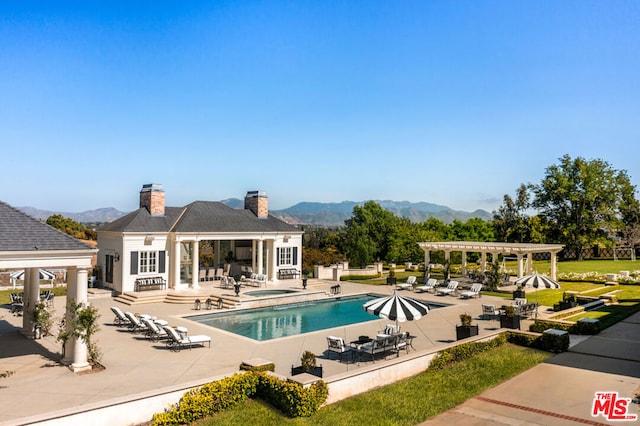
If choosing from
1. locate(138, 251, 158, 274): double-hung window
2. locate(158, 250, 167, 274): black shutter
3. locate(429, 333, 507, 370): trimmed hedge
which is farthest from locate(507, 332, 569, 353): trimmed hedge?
locate(138, 251, 158, 274): double-hung window

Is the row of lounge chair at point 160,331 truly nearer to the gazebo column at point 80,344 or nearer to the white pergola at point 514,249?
the gazebo column at point 80,344

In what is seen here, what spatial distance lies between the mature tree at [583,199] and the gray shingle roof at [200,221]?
35.5 metres

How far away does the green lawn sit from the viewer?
9.80m

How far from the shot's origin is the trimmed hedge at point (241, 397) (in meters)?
9.63

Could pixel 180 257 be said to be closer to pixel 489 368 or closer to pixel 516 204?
pixel 489 368

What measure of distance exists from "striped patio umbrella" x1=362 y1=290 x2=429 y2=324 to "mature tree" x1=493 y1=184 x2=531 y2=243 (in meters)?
49.2

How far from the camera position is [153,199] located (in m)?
28.8

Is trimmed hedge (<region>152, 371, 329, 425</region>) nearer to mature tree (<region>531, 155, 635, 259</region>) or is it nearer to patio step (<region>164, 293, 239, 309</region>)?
patio step (<region>164, 293, 239, 309</region>)

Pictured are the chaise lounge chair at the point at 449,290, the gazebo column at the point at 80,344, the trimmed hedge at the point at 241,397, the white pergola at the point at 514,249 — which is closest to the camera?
the trimmed hedge at the point at 241,397

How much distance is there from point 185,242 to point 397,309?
18259mm

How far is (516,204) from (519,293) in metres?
40.2

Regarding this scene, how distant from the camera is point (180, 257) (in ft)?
94.1

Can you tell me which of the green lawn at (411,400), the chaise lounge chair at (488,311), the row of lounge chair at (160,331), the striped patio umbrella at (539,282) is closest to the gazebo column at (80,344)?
the row of lounge chair at (160,331)

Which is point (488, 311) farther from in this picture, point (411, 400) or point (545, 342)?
point (411, 400)
